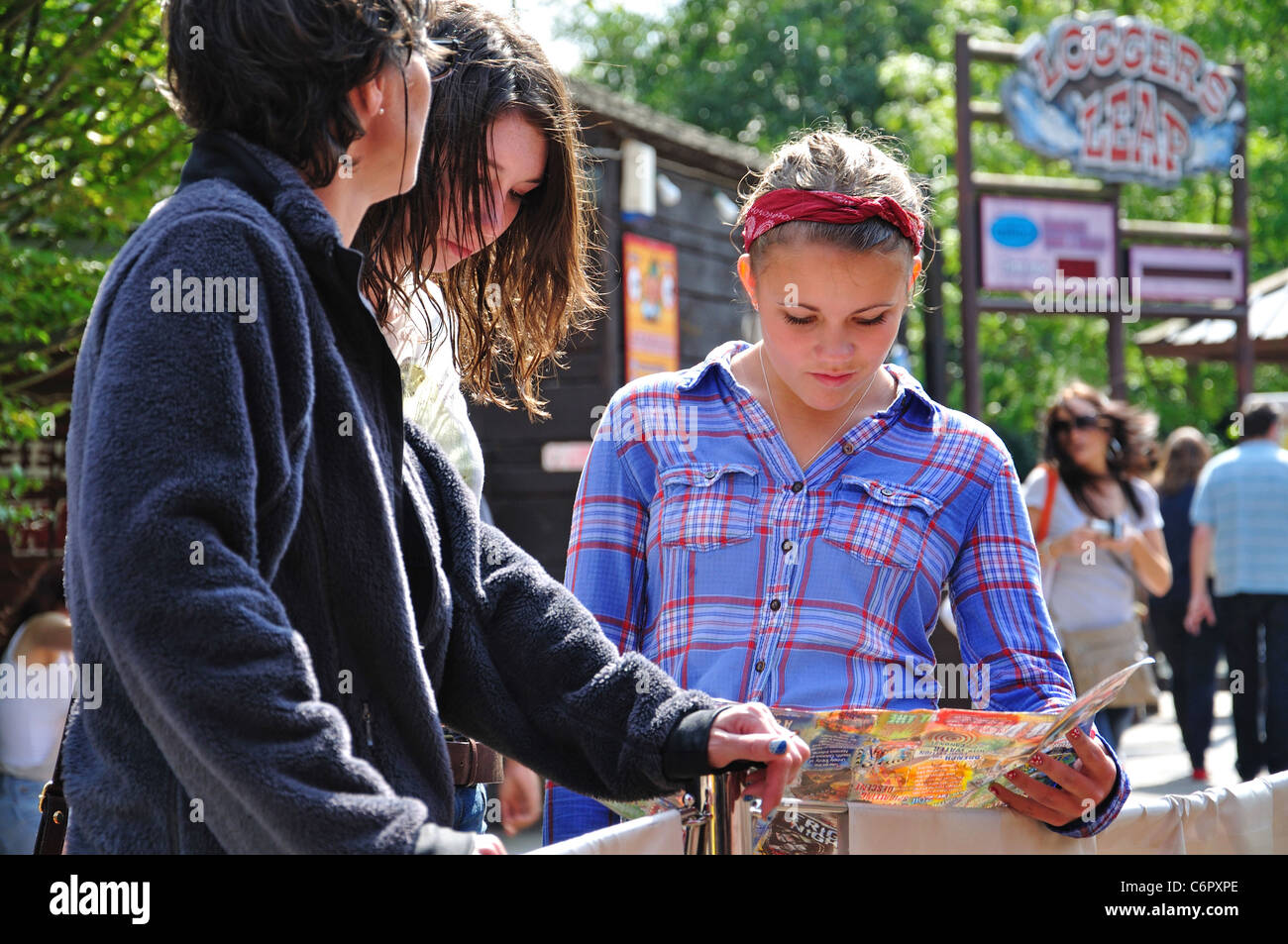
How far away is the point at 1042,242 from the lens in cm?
1067

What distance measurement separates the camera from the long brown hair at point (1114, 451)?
19.9 ft

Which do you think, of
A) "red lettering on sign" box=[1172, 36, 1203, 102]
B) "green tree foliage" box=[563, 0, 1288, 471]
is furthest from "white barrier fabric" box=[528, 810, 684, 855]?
"green tree foliage" box=[563, 0, 1288, 471]

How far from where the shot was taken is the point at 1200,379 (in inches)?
796

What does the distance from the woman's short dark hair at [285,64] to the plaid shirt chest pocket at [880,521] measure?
2.98 feet

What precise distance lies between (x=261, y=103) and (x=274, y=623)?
51 cm

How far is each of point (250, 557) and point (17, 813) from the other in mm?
4072

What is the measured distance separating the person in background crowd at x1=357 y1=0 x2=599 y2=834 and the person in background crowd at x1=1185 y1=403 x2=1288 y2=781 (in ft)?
18.7

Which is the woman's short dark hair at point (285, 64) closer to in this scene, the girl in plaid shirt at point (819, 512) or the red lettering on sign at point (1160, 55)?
the girl in plaid shirt at point (819, 512)

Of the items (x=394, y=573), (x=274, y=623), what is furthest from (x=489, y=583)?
(x=274, y=623)

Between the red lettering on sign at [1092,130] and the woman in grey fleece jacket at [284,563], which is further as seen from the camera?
the red lettering on sign at [1092,130]

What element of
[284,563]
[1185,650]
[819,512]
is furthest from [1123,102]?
[284,563]

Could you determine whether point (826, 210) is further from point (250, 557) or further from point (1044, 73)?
point (1044, 73)

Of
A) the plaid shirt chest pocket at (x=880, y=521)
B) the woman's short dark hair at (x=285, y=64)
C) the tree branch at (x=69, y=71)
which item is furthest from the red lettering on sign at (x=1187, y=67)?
the woman's short dark hair at (x=285, y=64)
